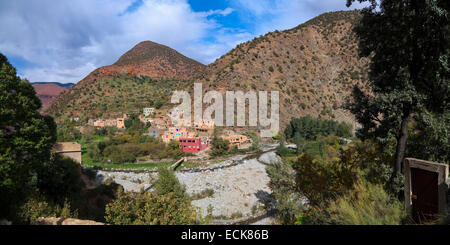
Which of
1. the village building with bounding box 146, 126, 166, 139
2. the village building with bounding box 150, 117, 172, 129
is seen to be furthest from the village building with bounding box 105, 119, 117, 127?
the village building with bounding box 146, 126, 166, 139

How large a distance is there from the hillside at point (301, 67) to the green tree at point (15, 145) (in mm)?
51082

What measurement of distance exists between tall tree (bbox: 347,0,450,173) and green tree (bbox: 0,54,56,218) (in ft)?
27.5

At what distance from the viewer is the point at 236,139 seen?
4553 centimetres

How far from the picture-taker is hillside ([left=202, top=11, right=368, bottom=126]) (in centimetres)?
6103

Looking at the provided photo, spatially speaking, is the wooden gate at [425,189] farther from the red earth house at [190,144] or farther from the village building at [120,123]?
the village building at [120,123]

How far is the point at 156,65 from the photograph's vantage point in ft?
330

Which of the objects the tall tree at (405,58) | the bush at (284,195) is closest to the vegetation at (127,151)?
the bush at (284,195)

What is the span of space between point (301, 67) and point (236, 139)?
40.2 meters

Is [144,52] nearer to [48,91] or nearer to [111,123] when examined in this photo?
[48,91]

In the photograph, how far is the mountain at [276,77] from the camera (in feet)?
203

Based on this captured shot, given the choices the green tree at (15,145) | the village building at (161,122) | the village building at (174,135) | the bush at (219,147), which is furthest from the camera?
the village building at (161,122)

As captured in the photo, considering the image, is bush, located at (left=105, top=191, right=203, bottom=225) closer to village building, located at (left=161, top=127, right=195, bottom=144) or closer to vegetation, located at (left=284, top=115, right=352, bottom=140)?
village building, located at (left=161, top=127, right=195, bottom=144)
